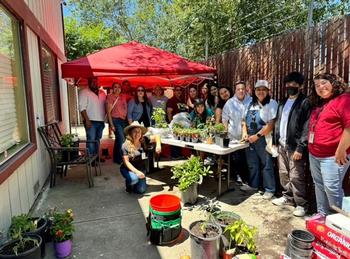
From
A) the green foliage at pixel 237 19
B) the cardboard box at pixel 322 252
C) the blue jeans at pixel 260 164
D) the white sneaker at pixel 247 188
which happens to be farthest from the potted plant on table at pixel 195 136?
the green foliage at pixel 237 19

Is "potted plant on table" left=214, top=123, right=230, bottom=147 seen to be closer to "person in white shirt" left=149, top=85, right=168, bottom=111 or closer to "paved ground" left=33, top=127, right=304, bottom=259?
"paved ground" left=33, top=127, right=304, bottom=259

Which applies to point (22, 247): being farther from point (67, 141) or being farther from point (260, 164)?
point (260, 164)

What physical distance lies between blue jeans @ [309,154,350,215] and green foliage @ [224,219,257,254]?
1.02 metres

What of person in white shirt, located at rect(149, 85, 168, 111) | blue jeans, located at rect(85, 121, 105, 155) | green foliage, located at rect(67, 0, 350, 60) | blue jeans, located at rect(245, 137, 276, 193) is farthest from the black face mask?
green foliage, located at rect(67, 0, 350, 60)

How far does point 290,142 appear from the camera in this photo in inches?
142

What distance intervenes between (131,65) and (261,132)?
276 cm

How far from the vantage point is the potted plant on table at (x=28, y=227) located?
2598mm

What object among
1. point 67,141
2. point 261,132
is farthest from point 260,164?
point 67,141

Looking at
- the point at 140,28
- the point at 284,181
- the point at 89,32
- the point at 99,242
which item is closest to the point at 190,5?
the point at 89,32

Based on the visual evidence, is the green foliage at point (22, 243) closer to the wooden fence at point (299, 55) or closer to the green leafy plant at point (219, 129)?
the green leafy plant at point (219, 129)

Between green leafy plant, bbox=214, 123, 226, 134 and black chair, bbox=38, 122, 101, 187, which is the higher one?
green leafy plant, bbox=214, 123, 226, 134

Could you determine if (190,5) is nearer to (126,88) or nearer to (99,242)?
(126,88)

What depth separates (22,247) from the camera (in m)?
2.38

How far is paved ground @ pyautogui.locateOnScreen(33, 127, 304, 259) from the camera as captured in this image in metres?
2.88
